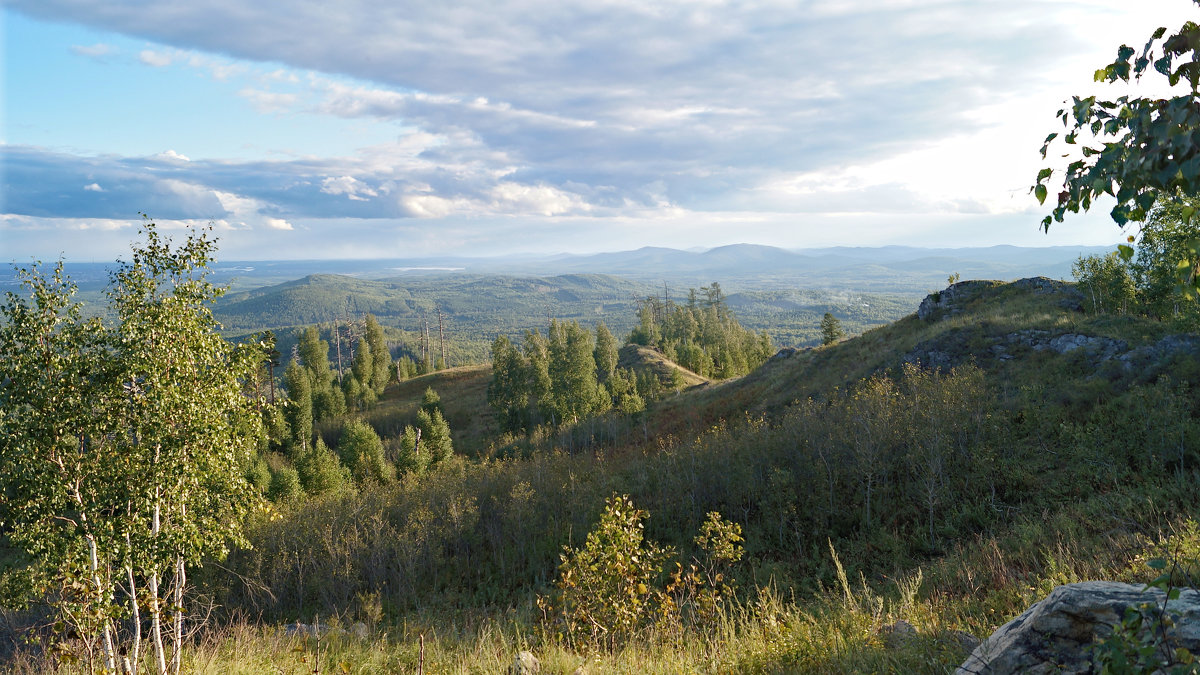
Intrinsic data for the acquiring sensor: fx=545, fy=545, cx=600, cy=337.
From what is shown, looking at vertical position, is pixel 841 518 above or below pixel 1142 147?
below

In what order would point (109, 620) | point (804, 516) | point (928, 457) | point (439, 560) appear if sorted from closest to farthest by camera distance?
point (109, 620)
point (928, 457)
point (804, 516)
point (439, 560)

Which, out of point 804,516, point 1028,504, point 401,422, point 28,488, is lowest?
point 401,422

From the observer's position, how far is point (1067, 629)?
4539 mm

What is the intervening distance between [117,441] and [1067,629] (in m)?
14.4

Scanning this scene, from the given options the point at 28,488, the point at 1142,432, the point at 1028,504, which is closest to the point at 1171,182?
the point at 28,488

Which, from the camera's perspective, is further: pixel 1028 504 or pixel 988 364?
pixel 988 364

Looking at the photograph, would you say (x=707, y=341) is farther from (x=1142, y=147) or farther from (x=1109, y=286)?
(x=1142, y=147)

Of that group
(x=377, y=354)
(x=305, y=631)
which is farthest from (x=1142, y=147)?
(x=377, y=354)

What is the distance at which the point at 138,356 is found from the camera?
10.2 m

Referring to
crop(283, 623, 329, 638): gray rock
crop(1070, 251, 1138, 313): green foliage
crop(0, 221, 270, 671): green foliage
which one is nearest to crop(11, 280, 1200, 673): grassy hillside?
crop(283, 623, 329, 638): gray rock

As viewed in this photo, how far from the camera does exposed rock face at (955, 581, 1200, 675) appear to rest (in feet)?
14.2

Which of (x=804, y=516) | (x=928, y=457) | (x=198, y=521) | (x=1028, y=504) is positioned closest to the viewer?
(x=198, y=521)

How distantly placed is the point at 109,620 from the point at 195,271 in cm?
670

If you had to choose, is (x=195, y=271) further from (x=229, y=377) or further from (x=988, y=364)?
(x=988, y=364)
